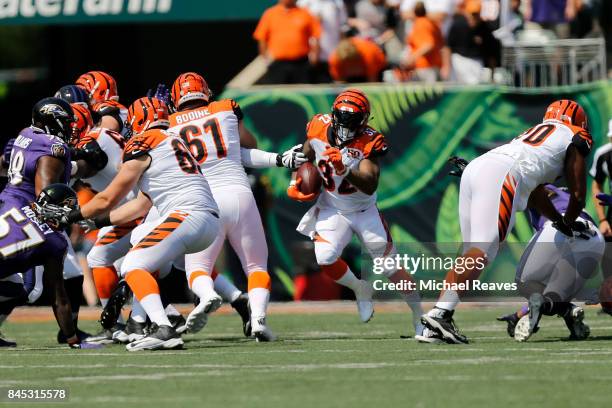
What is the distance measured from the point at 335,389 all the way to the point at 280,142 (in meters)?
9.07

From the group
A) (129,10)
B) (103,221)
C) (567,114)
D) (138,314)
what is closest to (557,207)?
(567,114)

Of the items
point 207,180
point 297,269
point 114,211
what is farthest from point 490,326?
point 297,269

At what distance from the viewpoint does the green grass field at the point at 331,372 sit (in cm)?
701

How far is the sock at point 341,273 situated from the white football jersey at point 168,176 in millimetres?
1525

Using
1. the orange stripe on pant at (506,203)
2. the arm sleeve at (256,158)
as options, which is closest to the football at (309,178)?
the arm sleeve at (256,158)

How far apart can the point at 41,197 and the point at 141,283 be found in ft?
2.95

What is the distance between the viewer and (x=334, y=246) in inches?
429

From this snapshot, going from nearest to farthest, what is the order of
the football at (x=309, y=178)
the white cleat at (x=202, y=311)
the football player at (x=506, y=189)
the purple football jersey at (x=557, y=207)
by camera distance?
the football player at (x=506, y=189), the white cleat at (x=202, y=311), the football at (x=309, y=178), the purple football jersey at (x=557, y=207)

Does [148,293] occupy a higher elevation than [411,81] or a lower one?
lower

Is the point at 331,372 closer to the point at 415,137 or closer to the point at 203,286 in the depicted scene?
the point at 203,286

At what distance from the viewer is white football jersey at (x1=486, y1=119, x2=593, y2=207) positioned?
998 cm

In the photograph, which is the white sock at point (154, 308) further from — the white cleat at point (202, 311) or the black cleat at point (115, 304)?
the black cleat at point (115, 304)

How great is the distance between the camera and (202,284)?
34.3 ft

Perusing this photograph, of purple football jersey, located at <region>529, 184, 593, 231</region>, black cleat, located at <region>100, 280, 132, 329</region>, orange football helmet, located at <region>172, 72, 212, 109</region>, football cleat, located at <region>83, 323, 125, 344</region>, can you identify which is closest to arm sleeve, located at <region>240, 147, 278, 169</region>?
orange football helmet, located at <region>172, 72, 212, 109</region>
